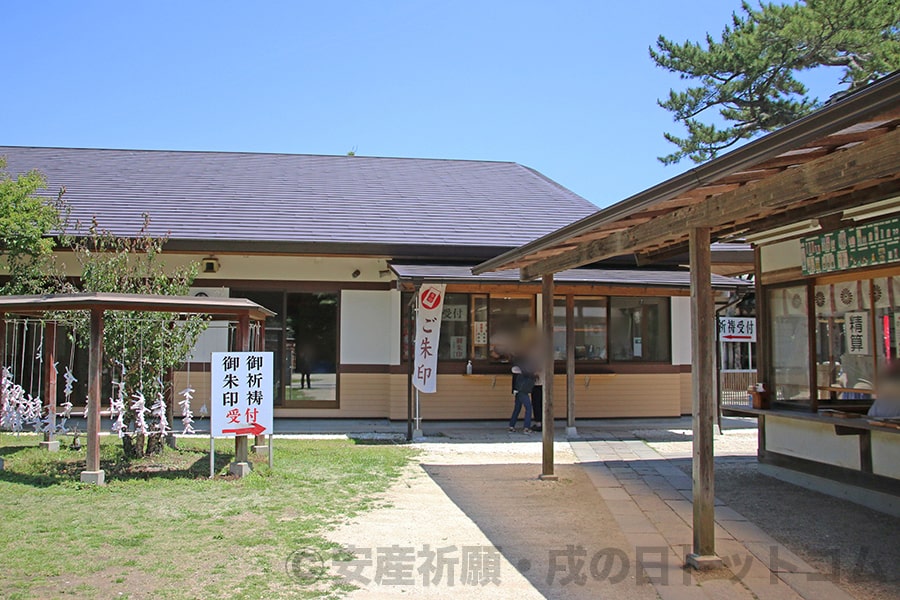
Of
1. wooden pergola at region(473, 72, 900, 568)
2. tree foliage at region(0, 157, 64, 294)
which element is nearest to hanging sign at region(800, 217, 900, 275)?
wooden pergola at region(473, 72, 900, 568)

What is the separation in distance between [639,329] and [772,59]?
40.1 ft

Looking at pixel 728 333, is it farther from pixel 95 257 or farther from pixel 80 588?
pixel 80 588

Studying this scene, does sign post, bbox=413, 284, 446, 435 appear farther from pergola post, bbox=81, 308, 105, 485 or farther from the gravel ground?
pergola post, bbox=81, 308, 105, 485

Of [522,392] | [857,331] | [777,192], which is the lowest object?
[522,392]

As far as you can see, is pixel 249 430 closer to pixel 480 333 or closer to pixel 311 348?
pixel 311 348

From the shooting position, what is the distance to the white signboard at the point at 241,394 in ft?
28.2

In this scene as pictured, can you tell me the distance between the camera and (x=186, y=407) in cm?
970

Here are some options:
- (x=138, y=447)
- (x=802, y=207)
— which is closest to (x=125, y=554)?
(x=138, y=447)

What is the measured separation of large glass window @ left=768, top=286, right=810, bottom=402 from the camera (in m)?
8.61

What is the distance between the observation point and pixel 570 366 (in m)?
12.8

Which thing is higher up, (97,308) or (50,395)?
(97,308)

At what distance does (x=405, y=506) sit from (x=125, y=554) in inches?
106

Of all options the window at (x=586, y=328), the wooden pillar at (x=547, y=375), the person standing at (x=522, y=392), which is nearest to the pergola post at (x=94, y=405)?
the wooden pillar at (x=547, y=375)

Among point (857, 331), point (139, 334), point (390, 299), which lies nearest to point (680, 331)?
point (390, 299)
